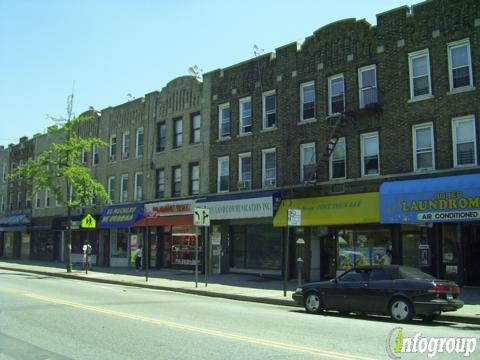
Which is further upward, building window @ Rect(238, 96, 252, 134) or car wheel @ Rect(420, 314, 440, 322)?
building window @ Rect(238, 96, 252, 134)

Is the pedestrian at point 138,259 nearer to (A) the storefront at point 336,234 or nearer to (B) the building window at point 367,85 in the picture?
(A) the storefront at point 336,234

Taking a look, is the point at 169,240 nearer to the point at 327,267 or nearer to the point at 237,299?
the point at 327,267

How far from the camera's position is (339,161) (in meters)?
24.0

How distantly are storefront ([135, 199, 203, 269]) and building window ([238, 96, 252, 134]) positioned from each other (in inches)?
202

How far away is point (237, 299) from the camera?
63.4ft

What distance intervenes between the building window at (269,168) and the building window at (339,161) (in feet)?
11.0

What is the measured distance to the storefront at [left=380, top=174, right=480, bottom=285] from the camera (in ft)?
61.8

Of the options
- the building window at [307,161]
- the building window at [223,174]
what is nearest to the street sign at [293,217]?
the building window at [307,161]

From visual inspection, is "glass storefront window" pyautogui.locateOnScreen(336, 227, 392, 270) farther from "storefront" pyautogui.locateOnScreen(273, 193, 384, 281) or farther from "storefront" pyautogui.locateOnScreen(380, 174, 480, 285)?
"storefront" pyautogui.locateOnScreen(380, 174, 480, 285)

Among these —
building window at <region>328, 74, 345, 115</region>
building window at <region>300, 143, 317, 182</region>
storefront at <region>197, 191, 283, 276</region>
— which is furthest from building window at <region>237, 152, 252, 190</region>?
building window at <region>328, 74, 345, 115</region>

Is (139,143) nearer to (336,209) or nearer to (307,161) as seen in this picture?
(307,161)

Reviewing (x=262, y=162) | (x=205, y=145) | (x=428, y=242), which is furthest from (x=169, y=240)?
(x=428, y=242)

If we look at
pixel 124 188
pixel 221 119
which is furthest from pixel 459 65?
pixel 124 188

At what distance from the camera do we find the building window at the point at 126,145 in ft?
123
